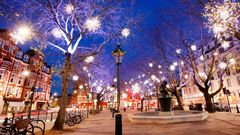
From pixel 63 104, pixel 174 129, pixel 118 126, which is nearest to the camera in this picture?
pixel 118 126

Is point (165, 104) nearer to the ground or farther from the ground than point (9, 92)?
nearer to the ground

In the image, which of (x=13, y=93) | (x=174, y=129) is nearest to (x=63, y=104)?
(x=174, y=129)

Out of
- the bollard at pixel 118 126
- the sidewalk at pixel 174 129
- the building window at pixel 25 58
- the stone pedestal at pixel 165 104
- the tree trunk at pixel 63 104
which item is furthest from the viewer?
the building window at pixel 25 58

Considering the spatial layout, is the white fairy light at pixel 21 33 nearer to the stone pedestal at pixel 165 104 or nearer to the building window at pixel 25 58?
the stone pedestal at pixel 165 104

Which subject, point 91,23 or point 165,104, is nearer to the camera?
point 91,23

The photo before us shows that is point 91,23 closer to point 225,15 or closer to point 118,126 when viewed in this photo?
point 118,126

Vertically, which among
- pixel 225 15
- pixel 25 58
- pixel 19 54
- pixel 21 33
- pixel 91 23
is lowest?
Result: pixel 21 33

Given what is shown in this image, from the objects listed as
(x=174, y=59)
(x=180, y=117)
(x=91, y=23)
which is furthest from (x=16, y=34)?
(x=174, y=59)

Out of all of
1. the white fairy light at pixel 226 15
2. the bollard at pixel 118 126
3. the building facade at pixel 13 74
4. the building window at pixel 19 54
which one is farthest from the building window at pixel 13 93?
the white fairy light at pixel 226 15

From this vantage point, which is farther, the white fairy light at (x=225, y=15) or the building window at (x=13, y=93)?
the building window at (x=13, y=93)

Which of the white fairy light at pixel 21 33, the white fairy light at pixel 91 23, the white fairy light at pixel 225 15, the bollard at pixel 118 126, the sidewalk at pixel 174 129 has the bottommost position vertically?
the sidewalk at pixel 174 129

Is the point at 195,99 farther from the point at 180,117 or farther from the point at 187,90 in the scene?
the point at 180,117

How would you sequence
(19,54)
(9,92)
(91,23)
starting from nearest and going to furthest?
(91,23) → (9,92) → (19,54)

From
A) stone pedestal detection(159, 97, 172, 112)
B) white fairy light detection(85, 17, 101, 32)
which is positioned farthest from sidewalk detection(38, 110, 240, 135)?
white fairy light detection(85, 17, 101, 32)
